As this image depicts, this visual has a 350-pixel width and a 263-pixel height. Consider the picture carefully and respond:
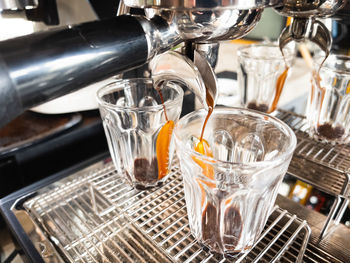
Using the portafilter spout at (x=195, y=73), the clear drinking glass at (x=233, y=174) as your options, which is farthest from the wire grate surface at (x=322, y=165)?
the portafilter spout at (x=195, y=73)

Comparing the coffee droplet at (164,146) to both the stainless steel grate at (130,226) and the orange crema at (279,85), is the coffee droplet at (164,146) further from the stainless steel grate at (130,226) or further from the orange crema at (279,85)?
the orange crema at (279,85)

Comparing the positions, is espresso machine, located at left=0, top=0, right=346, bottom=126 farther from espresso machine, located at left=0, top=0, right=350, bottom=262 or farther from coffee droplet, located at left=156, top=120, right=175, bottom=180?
coffee droplet, located at left=156, top=120, right=175, bottom=180

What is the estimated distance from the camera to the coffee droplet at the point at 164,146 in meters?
0.39

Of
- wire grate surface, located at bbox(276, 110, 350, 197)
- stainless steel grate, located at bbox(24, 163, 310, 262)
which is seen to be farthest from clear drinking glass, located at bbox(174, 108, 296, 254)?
wire grate surface, located at bbox(276, 110, 350, 197)

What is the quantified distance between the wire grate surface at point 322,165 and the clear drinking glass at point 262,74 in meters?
0.09

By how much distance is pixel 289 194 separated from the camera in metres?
0.56

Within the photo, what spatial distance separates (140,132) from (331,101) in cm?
29

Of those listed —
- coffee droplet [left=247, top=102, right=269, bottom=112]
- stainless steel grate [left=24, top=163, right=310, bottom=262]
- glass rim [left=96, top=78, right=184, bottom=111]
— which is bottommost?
stainless steel grate [left=24, top=163, right=310, bottom=262]

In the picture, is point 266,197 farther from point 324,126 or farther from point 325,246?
point 324,126

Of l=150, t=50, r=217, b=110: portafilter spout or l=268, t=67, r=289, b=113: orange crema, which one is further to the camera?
l=268, t=67, r=289, b=113: orange crema

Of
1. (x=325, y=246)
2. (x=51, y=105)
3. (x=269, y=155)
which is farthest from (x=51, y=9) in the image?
(x=325, y=246)

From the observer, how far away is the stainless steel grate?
0.32 meters

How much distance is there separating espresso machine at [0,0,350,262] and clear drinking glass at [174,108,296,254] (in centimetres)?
3

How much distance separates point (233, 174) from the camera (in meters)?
0.26
